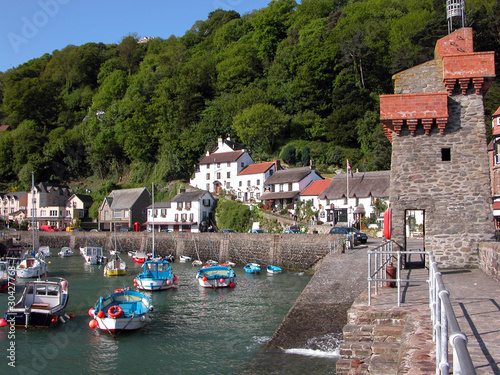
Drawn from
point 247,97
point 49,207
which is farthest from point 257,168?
point 49,207

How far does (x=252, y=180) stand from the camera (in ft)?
219

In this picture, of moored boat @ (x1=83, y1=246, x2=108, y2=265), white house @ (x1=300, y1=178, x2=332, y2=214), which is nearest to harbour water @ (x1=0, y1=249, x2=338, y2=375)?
moored boat @ (x1=83, y1=246, x2=108, y2=265)

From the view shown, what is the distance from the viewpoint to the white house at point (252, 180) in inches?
2569

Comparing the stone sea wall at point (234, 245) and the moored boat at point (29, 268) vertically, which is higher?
the stone sea wall at point (234, 245)

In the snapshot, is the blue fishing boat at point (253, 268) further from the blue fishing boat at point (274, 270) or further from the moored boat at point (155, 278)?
the moored boat at point (155, 278)

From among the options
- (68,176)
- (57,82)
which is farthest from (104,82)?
(68,176)

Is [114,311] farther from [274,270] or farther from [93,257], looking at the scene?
[93,257]

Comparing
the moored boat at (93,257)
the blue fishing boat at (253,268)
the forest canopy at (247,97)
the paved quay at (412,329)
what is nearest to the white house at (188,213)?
the forest canopy at (247,97)

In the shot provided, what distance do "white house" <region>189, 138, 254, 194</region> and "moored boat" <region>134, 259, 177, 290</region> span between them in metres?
34.5

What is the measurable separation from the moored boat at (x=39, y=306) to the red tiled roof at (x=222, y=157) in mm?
47448

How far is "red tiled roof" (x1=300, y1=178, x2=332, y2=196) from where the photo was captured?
184ft

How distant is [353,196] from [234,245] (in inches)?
568

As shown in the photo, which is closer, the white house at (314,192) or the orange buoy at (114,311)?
the orange buoy at (114,311)

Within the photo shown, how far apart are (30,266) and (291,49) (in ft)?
204
